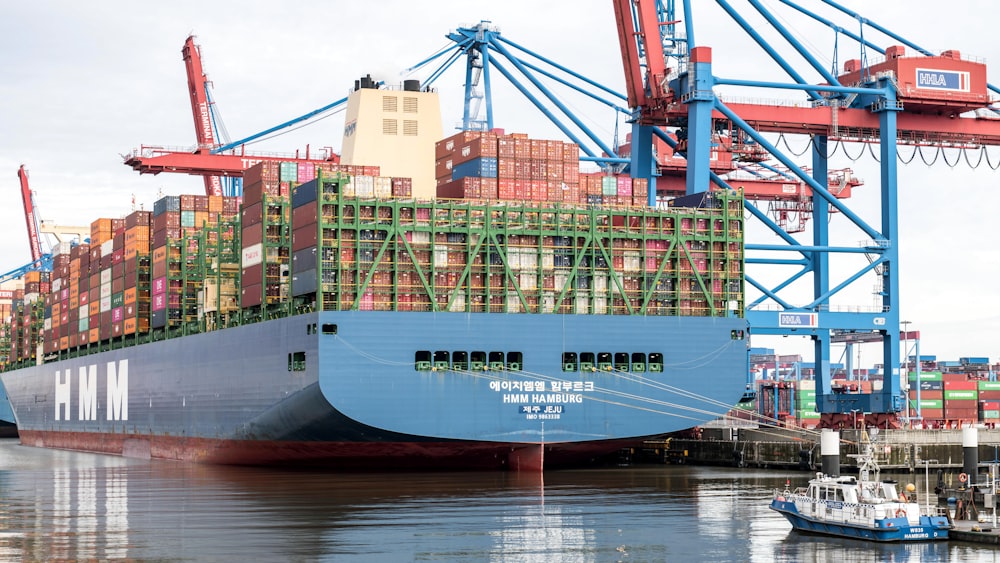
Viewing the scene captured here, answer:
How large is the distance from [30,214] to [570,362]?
88546mm

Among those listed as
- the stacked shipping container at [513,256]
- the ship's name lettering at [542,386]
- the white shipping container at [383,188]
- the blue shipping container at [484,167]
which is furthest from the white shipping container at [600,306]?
the white shipping container at [383,188]

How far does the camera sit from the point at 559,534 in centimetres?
3088

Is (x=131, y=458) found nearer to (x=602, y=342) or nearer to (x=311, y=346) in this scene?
(x=311, y=346)

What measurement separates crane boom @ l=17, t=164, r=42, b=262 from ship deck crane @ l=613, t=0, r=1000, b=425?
7917cm

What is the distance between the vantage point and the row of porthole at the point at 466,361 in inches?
1880

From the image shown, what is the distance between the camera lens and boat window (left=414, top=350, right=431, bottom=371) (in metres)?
47.6

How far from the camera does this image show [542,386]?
48656mm

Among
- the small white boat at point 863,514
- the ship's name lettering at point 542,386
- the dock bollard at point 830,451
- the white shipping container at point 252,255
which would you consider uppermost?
the white shipping container at point 252,255

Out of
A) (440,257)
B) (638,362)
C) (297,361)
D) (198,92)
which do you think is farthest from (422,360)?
(198,92)

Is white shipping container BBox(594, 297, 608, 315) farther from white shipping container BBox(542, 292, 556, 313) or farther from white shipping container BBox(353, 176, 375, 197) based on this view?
white shipping container BBox(353, 176, 375, 197)

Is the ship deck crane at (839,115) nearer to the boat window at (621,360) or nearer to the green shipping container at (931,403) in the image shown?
the boat window at (621,360)

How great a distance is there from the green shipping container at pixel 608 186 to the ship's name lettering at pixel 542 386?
27.5ft

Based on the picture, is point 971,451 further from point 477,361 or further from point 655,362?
point 477,361

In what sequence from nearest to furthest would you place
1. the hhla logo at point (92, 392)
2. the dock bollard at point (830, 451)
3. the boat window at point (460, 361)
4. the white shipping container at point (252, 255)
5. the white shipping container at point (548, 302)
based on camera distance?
1. the dock bollard at point (830, 451)
2. the boat window at point (460, 361)
3. the white shipping container at point (548, 302)
4. the white shipping container at point (252, 255)
5. the hhla logo at point (92, 392)
